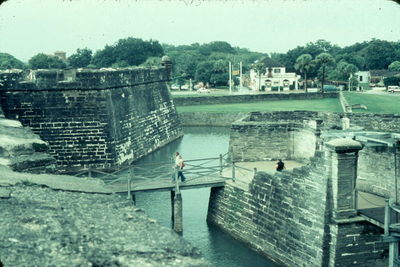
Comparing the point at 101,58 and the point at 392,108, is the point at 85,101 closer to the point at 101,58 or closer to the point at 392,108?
the point at 392,108

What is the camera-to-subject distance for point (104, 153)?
24.3m

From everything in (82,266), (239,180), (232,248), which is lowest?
(232,248)

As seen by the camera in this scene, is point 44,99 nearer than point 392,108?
Yes

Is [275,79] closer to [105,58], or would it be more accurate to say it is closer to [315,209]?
[105,58]

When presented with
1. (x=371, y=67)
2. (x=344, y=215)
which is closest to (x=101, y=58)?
(x=371, y=67)

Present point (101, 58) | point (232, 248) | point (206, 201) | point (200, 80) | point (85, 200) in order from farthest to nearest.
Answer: point (101, 58)
point (200, 80)
point (206, 201)
point (232, 248)
point (85, 200)

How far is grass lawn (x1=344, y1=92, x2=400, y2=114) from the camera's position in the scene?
1312 inches

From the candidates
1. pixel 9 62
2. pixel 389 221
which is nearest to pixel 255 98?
pixel 389 221

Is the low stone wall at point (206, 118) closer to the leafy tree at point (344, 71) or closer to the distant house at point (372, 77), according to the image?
the leafy tree at point (344, 71)

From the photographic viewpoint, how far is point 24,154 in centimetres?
1338

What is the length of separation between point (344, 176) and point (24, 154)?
7618 millimetres

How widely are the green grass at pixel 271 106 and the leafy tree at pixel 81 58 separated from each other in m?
52.2

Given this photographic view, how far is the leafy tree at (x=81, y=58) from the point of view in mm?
93938

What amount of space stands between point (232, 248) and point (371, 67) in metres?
74.9
